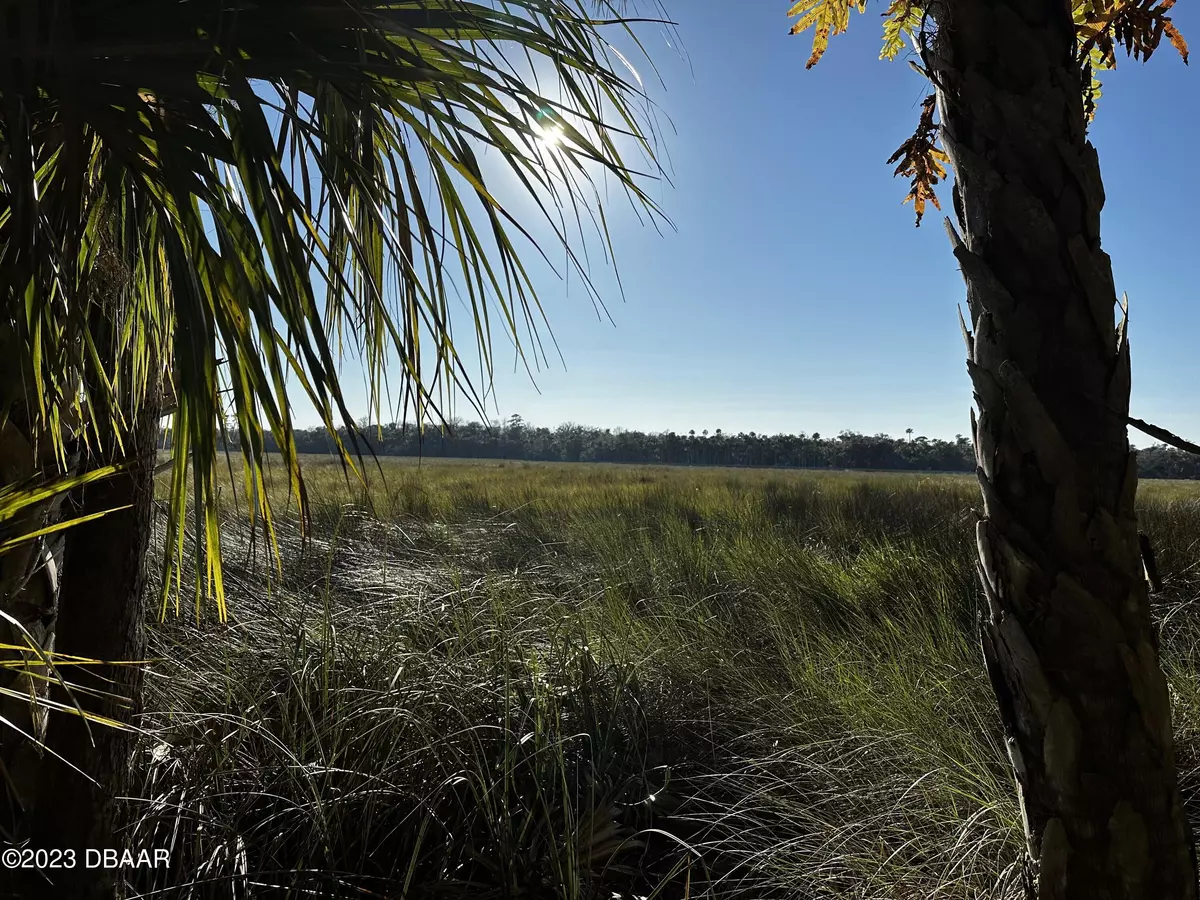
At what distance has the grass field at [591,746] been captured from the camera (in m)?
1.91

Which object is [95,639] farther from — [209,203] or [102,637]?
[209,203]

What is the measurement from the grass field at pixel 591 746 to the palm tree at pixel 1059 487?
350 millimetres

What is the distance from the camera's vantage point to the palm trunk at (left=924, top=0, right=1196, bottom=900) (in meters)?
1.16

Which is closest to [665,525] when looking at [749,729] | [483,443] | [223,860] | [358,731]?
[749,729]

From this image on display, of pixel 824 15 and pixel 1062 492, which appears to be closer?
pixel 1062 492

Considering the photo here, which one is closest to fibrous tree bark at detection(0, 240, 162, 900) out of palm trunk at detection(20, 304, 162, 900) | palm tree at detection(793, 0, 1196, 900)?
palm trunk at detection(20, 304, 162, 900)

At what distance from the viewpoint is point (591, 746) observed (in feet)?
7.94

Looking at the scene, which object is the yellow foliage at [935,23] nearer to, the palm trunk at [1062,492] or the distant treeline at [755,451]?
the palm trunk at [1062,492]

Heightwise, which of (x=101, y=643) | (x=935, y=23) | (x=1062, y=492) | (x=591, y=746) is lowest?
(x=591, y=746)

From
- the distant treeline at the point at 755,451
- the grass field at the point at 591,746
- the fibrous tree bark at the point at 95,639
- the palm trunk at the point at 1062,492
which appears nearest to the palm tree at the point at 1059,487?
the palm trunk at the point at 1062,492

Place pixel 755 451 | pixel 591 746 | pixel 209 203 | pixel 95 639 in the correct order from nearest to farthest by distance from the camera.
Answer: pixel 209 203, pixel 95 639, pixel 591 746, pixel 755 451

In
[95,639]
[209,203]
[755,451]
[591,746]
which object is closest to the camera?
[209,203]

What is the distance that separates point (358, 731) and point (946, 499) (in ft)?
34.6

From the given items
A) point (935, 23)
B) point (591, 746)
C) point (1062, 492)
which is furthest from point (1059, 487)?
point (591, 746)
